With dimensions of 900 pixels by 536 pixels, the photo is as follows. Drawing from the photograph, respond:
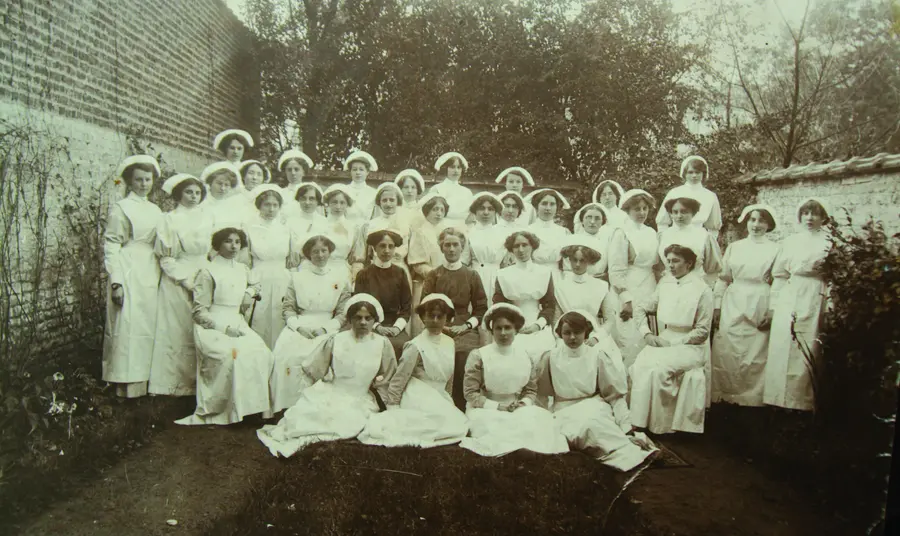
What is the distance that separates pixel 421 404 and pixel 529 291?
127 cm

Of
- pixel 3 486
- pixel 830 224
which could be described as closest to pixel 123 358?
pixel 3 486

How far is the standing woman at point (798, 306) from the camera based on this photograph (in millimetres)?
4391

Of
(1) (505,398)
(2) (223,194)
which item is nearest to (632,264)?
(1) (505,398)

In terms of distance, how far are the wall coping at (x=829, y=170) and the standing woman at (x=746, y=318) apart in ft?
0.84

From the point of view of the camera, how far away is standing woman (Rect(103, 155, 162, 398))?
4.52 metres

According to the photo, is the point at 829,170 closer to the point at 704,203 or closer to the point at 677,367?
the point at 704,203

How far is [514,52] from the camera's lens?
520 cm

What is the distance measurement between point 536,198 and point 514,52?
1335mm

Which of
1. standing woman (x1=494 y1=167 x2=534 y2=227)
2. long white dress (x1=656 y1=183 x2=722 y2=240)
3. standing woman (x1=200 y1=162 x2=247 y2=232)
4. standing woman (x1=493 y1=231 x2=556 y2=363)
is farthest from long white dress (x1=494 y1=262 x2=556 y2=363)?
standing woman (x1=200 y1=162 x2=247 y2=232)

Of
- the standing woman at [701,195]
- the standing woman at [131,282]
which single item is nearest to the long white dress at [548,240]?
the standing woman at [701,195]

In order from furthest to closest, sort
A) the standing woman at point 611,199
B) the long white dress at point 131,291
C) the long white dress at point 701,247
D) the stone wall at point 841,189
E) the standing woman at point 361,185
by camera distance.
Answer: the standing woman at point 361,185 < the standing woman at point 611,199 < the long white dress at point 701,247 < the long white dress at point 131,291 < the stone wall at point 841,189

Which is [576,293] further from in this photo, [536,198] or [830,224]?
[830,224]

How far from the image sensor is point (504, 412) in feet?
13.2

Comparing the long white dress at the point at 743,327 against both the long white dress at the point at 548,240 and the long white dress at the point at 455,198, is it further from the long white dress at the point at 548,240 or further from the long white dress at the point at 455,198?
the long white dress at the point at 455,198
